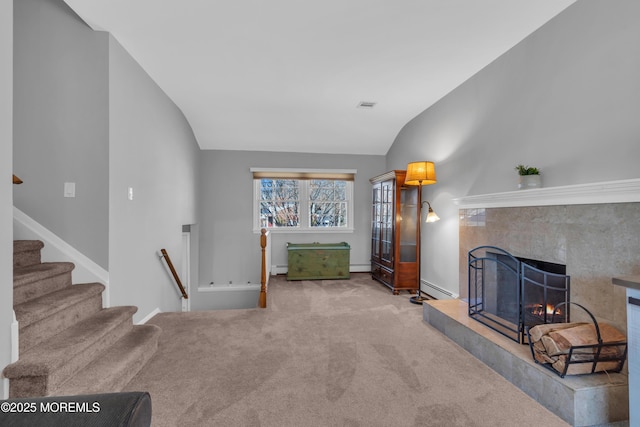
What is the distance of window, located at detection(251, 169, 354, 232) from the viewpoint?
592 centimetres

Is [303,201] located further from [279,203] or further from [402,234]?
[402,234]

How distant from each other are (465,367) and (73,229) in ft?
10.9

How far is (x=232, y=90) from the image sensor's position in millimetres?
3775

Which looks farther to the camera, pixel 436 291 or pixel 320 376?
pixel 436 291

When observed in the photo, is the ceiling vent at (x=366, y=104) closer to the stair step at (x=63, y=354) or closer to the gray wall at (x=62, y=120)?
the gray wall at (x=62, y=120)

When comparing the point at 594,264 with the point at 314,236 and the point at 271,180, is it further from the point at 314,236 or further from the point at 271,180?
the point at 271,180

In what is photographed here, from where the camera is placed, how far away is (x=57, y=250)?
2535 mm

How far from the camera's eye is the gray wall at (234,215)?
5711mm

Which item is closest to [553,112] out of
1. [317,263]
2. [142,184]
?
[142,184]

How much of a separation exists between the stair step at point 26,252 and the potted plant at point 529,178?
3.93 meters

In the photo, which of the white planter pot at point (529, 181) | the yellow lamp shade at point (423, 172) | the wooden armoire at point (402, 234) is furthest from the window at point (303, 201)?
the white planter pot at point (529, 181)

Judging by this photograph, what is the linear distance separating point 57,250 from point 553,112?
162 inches

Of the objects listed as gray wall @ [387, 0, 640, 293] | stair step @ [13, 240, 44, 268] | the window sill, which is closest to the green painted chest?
the window sill

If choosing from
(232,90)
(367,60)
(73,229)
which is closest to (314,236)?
(232,90)
